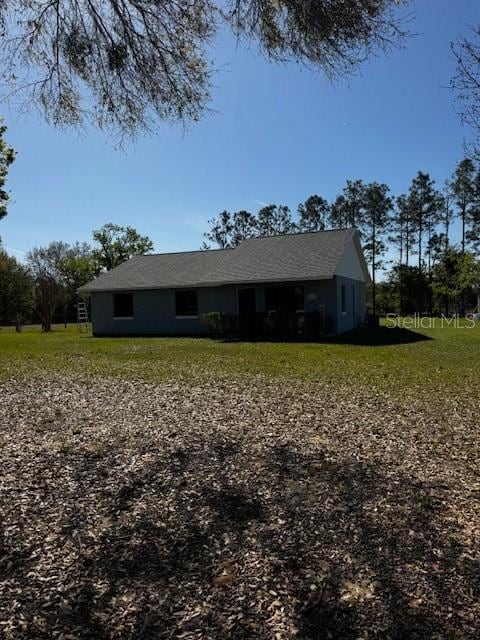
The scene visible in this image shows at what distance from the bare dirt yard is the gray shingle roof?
13.7 meters

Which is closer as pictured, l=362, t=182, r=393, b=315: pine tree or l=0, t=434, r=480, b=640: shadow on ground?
l=0, t=434, r=480, b=640: shadow on ground

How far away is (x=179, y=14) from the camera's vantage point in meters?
5.34

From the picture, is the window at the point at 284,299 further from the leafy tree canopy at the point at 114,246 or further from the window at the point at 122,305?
the leafy tree canopy at the point at 114,246

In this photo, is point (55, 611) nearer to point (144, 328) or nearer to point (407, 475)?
point (407, 475)

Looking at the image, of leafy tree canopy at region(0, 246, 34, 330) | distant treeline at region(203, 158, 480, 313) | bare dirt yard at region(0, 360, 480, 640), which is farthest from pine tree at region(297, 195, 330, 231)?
bare dirt yard at region(0, 360, 480, 640)

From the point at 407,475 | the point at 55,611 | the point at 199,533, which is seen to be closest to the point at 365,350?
the point at 407,475

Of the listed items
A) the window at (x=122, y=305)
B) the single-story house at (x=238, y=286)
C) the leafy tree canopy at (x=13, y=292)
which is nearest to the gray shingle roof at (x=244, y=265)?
the single-story house at (x=238, y=286)

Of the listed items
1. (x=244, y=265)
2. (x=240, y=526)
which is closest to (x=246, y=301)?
(x=244, y=265)

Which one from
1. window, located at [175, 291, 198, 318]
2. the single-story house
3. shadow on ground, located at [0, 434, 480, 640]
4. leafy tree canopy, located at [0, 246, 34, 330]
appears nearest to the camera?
shadow on ground, located at [0, 434, 480, 640]

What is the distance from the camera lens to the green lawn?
9125 millimetres

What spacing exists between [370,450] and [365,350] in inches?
382

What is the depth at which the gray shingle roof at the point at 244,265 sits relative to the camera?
64.1 feet

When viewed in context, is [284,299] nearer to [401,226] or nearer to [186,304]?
[186,304]

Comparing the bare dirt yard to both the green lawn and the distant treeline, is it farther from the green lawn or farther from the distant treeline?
the distant treeline
